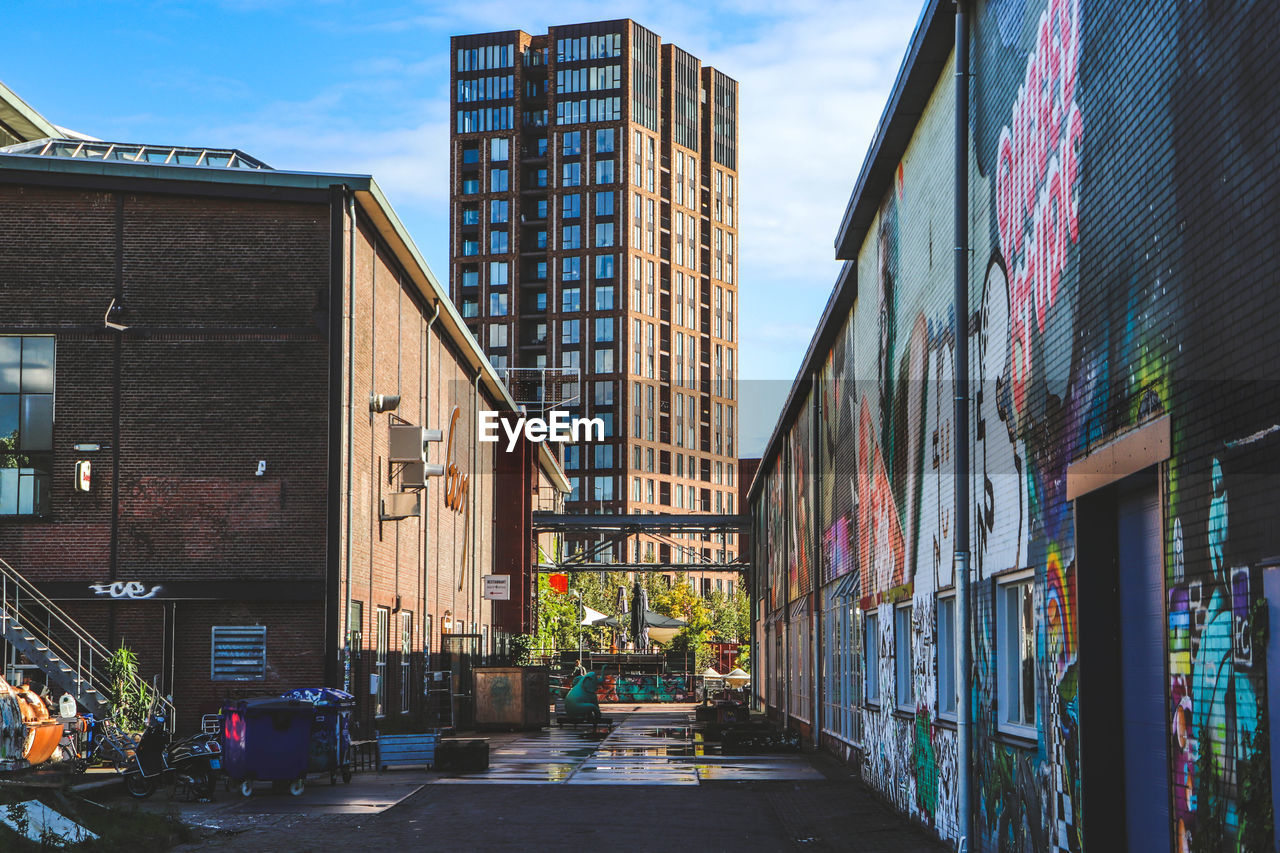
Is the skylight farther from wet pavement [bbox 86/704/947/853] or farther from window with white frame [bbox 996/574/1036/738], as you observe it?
window with white frame [bbox 996/574/1036/738]

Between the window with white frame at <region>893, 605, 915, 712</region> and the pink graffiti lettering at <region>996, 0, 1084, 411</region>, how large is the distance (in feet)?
23.3

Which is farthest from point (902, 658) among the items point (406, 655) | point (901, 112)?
point (406, 655)

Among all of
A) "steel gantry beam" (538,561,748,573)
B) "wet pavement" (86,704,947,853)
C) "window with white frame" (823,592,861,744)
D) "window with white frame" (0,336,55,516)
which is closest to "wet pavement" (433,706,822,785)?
"wet pavement" (86,704,947,853)

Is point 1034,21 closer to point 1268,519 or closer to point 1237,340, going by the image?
point 1237,340

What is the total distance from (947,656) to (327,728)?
953 centimetres

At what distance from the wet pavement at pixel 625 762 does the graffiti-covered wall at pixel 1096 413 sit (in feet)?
18.9

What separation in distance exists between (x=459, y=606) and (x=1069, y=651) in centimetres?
3521

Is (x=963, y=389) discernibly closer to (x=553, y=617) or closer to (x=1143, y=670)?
(x=1143, y=670)

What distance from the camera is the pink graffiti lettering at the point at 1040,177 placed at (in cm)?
1017

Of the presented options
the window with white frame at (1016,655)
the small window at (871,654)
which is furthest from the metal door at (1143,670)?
the small window at (871,654)

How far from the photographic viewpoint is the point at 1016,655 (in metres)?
12.4

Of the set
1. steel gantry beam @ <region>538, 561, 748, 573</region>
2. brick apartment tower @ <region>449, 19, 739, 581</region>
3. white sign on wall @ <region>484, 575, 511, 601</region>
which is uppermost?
brick apartment tower @ <region>449, 19, 739, 581</region>

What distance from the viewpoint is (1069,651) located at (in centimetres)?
1026

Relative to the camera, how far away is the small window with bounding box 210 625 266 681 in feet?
89.4
